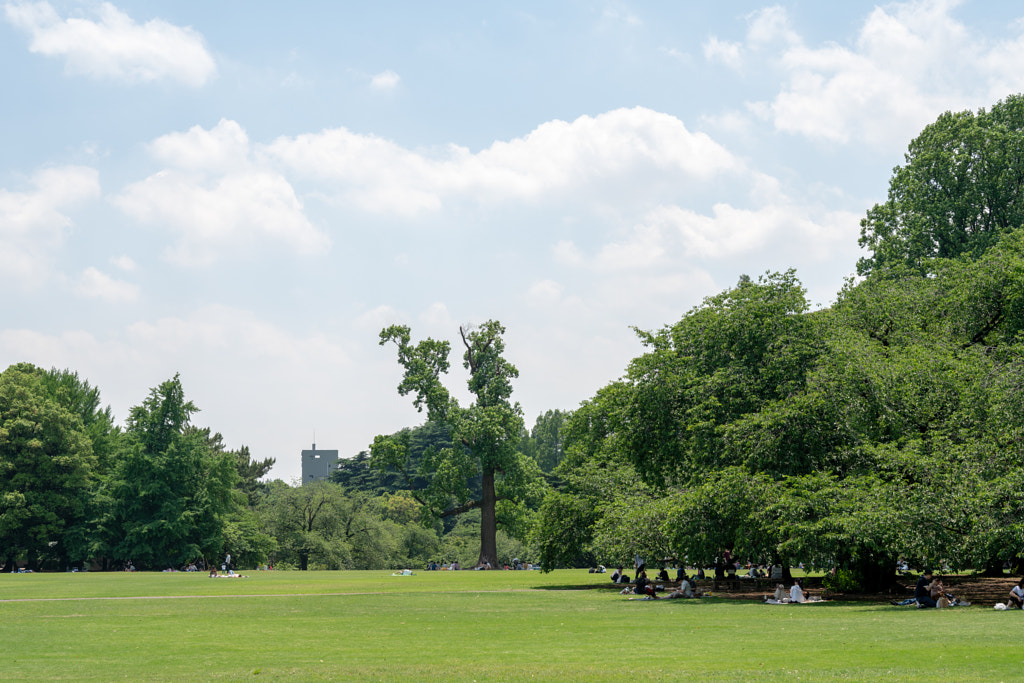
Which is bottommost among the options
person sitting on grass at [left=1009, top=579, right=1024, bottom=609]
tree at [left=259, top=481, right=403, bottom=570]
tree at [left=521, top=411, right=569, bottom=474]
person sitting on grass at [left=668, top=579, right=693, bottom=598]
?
person sitting on grass at [left=668, top=579, right=693, bottom=598]

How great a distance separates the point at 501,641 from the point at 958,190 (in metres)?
46.9

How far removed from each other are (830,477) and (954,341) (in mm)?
10094

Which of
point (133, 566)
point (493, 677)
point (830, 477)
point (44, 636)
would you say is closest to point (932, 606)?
point (830, 477)

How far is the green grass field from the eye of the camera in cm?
1333

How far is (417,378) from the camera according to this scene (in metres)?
79.1

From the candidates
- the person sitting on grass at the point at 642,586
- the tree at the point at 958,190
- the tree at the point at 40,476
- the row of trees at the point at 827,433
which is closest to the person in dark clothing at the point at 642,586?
the person sitting on grass at the point at 642,586

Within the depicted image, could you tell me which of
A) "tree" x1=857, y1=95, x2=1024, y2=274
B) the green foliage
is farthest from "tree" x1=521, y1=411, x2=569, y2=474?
the green foliage

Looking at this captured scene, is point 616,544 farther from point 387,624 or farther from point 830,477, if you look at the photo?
point 387,624

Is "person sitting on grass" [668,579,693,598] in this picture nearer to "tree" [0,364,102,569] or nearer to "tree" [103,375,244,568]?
"tree" [103,375,244,568]

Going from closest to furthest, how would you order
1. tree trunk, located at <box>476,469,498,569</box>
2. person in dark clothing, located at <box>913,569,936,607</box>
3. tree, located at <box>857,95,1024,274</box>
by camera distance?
person in dark clothing, located at <box>913,569,936,607</box> < tree, located at <box>857,95,1024,274</box> < tree trunk, located at <box>476,469,498,569</box>

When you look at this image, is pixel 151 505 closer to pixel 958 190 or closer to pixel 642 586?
pixel 642 586

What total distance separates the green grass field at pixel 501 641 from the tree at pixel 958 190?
32625 mm

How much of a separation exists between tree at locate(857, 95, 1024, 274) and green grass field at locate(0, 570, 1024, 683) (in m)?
32.6

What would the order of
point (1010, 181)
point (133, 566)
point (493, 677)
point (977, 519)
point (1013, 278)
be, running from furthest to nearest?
point (133, 566)
point (1010, 181)
point (1013, 278)
point (977, 519)
point (493, 677)
